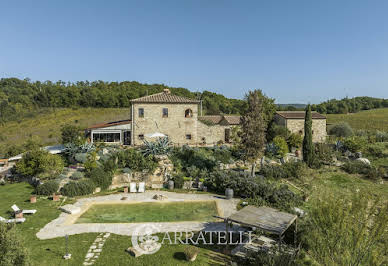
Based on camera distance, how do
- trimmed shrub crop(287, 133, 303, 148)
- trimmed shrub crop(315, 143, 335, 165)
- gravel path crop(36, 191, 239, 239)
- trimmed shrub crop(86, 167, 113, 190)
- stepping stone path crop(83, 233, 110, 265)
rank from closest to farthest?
stepping stone path crop(83, 233, 110, 265), gravel path crop(36, 191, 239, 239), trimmed shrub crop(86, 167, 113, 190), trimmed shrub crop(315, 143, 335, 165), trimmed shrub crop(287, 133, 303, 148)

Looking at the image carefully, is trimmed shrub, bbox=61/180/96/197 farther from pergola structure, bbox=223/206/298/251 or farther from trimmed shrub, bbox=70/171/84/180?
pergola structure, bbox=223/206/298/251

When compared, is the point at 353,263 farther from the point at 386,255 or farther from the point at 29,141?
the point at 29,141

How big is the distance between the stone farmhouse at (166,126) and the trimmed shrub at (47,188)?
1159 cm

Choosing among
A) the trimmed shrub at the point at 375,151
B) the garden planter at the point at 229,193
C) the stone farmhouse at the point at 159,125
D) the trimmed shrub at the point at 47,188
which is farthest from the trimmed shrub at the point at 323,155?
the trimmed shrub at the point at 47,188

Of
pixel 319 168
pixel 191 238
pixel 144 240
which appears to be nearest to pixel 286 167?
pixel 319 168

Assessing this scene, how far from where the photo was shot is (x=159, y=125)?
29.1m

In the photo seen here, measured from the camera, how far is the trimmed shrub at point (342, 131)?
121 ft

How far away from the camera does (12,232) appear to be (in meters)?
6.61

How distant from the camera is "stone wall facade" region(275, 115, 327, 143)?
108 ft

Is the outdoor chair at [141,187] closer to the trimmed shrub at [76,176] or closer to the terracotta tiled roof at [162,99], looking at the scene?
the trimmed shrub at [76,176]

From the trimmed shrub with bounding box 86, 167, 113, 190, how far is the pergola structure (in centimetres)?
1194

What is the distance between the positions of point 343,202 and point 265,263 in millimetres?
3436

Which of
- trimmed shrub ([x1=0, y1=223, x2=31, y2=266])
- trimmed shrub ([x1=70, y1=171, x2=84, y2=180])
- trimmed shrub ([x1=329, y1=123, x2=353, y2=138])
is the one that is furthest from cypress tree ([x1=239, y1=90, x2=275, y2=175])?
trimmed shrub ([x1=329, y1=123, x2=353, y2=138])

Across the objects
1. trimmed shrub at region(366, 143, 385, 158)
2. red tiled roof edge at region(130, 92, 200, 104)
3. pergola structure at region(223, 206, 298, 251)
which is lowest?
pergola structure at region(223, 206, 298, 251)
